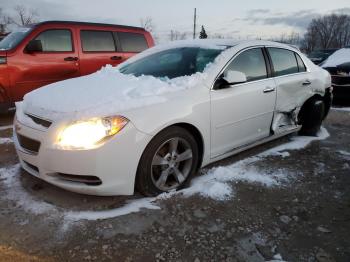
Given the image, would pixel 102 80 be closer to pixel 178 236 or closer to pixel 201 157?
pixel 201 157

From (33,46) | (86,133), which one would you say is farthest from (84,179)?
(33,46)

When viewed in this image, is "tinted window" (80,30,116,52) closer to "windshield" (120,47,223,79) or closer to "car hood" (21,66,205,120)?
"windshield" (120,47,223,79)

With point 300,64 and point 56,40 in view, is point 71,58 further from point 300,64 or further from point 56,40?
point 300,64

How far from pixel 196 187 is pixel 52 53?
420cm

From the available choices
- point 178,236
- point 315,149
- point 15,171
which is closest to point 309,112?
point 315,149

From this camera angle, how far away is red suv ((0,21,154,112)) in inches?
231

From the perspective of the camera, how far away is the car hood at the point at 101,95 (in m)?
2.88

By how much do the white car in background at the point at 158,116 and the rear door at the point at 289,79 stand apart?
2 cm

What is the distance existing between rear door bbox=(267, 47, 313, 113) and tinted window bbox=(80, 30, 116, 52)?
3.73 metres

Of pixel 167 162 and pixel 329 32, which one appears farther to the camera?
pixel 329 32

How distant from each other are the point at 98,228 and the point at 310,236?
5.42 ft

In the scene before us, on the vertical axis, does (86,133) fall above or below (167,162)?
→ above

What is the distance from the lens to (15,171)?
3.71 metres

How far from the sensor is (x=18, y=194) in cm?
321
